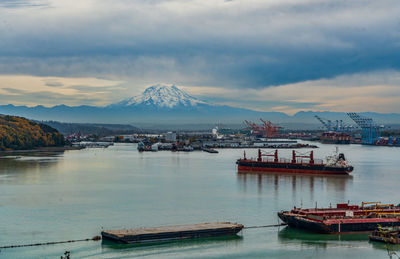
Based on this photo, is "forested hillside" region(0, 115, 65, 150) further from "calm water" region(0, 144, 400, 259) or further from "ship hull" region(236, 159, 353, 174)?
"ship hull" region(236, 159, 353, 174)

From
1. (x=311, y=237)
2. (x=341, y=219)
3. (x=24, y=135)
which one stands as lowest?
(x=311, y=237)

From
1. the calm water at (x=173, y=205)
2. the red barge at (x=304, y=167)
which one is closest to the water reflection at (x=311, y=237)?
the calm water at (x=173, y=205)

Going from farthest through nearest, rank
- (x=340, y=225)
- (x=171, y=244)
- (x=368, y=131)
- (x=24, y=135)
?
1. (x=368, y=131)
2. (x=24, y=135)
3. (x=340, y=225)
4. (x=171, y=244)

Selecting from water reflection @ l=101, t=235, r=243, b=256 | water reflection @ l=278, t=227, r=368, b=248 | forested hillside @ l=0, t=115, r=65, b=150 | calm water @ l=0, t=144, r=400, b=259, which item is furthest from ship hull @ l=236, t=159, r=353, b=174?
forested hillside @ l=0, t=115, r=65, b=150

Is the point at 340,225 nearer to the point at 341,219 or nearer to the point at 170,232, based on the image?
the point at 341,219

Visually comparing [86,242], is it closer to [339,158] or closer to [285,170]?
[285,170]

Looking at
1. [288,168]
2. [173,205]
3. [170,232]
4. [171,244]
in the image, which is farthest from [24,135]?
[171,244]
